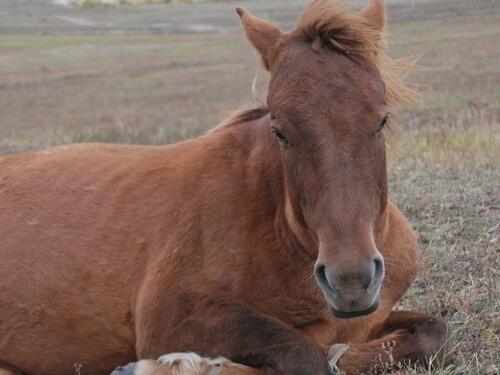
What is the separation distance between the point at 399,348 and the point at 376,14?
6.25ft

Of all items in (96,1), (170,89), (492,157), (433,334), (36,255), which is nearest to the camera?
(433,334)

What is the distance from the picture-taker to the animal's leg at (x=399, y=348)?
16.0 ft

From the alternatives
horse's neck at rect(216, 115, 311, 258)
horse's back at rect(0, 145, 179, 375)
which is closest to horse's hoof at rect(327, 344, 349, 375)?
horse's neck at rect(216, 115, 311, 258)

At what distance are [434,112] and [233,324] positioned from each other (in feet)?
58.4

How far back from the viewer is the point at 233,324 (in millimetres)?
4758

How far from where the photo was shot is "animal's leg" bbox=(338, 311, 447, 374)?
487 centimetres

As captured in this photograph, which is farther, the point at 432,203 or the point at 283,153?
the point at 432,203

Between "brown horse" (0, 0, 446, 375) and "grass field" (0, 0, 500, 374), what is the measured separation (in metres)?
0.60

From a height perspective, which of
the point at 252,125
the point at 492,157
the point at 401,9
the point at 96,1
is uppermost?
the point at 252,125

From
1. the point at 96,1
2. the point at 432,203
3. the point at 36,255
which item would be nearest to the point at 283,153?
the point at 36,255

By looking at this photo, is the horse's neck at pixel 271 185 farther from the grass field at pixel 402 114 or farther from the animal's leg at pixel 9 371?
the animal's leg at pixel 9 371

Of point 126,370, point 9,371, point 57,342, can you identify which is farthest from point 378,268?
point 9,371

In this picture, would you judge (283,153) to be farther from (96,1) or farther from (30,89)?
(96,1)

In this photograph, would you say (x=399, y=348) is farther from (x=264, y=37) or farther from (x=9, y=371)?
(x=9, y=371)
